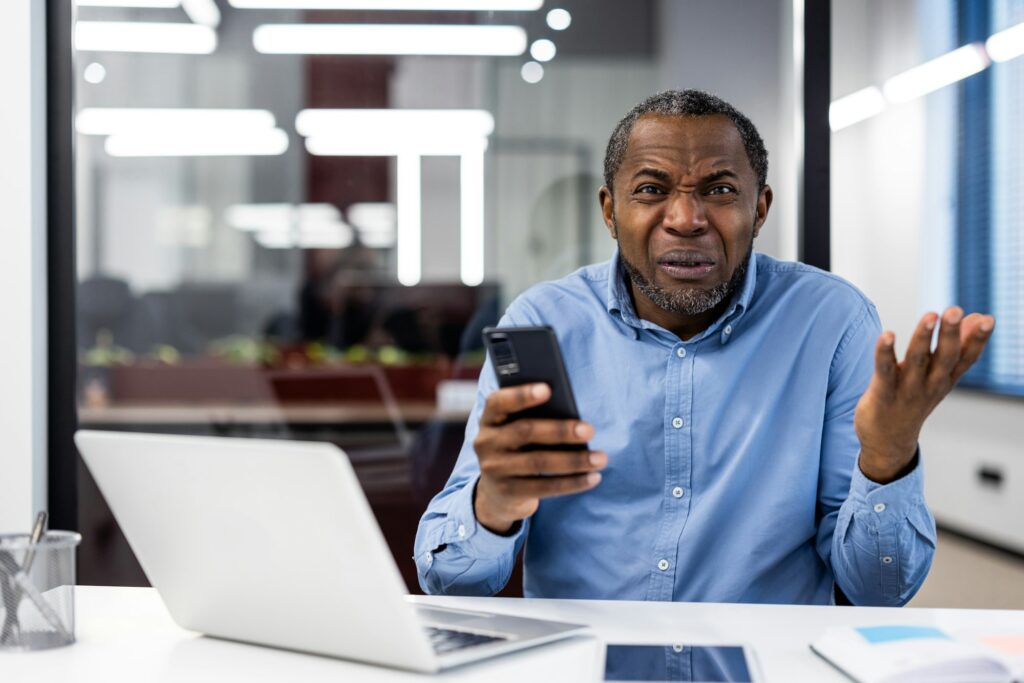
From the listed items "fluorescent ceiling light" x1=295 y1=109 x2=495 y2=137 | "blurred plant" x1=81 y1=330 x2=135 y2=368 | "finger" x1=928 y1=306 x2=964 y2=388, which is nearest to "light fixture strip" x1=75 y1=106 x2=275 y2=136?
"fluorescent ceiling light" x1=295 y1=109 x2=495 y2=137

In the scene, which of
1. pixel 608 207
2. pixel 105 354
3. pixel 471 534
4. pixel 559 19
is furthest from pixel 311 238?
pixel 471 534

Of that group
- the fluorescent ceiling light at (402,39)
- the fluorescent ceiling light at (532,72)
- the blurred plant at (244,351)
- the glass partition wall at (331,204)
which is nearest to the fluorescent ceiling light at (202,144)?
the glass partition wall at (331,204)

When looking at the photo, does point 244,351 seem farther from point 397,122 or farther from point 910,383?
point 910,383

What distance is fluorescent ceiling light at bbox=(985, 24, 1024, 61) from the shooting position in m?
3.24

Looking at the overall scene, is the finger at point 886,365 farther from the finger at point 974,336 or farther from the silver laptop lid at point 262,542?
the silver laptop lid at point 262,542

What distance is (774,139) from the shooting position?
2.41m

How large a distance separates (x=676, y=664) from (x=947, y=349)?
451mm

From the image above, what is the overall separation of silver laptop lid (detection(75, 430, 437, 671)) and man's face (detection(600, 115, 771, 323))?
785 millimetres

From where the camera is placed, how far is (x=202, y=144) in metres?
2.79

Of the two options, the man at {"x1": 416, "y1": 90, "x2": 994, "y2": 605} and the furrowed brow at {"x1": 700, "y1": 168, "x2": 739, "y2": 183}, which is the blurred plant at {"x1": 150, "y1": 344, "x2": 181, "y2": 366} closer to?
the man at {"x1": 416, "y1": 90, "x2": 994, "y2": 605}

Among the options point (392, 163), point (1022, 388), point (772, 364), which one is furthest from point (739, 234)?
point (1022, 388)

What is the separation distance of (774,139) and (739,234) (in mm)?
852

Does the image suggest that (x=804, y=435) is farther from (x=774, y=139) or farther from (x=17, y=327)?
(x=17, y=327)

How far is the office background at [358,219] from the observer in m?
2.47
